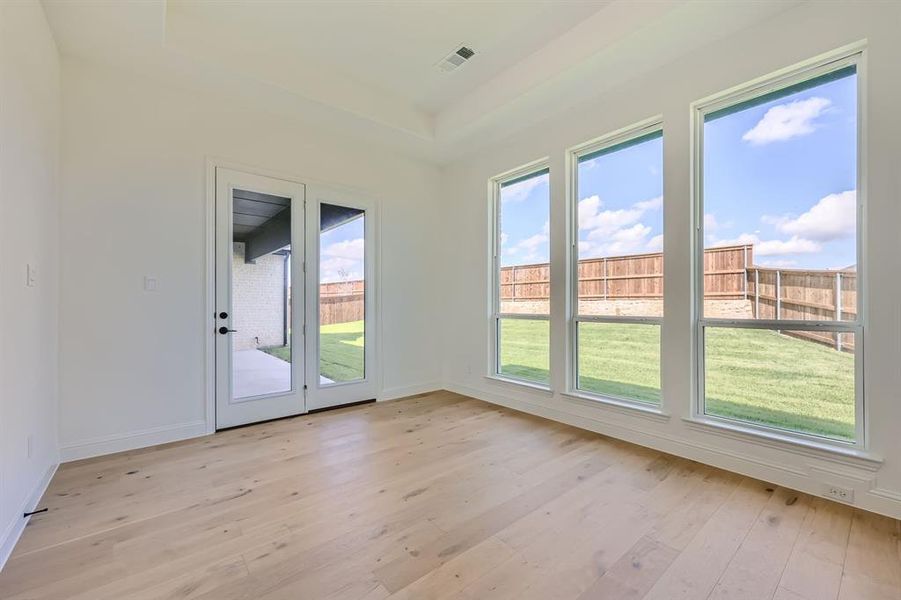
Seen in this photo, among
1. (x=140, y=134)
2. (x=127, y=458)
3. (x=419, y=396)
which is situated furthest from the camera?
(x=419, y=396)

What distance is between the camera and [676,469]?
8.95 feet

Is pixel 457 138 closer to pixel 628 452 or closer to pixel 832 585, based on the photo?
pixel 628 452

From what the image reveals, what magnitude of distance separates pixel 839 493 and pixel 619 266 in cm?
203

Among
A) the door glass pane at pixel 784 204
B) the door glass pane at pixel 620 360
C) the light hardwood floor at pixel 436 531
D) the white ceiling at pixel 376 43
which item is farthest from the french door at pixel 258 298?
the door glass pane at pixel 784 204

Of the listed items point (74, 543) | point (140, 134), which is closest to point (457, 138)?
point (140, 134)

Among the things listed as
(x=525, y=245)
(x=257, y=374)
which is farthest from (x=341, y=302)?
(x=525, y=245)

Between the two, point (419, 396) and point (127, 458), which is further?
point (419, 396)

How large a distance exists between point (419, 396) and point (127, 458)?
2.84m

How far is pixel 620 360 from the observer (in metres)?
3.48

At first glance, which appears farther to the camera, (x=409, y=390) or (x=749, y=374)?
(x=409, y=390)

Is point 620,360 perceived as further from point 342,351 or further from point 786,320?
point 342,351

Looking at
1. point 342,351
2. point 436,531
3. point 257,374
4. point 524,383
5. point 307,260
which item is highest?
point 307,260

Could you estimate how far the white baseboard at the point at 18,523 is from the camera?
177 cm

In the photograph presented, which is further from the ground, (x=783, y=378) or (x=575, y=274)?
(x=575, y=274)
